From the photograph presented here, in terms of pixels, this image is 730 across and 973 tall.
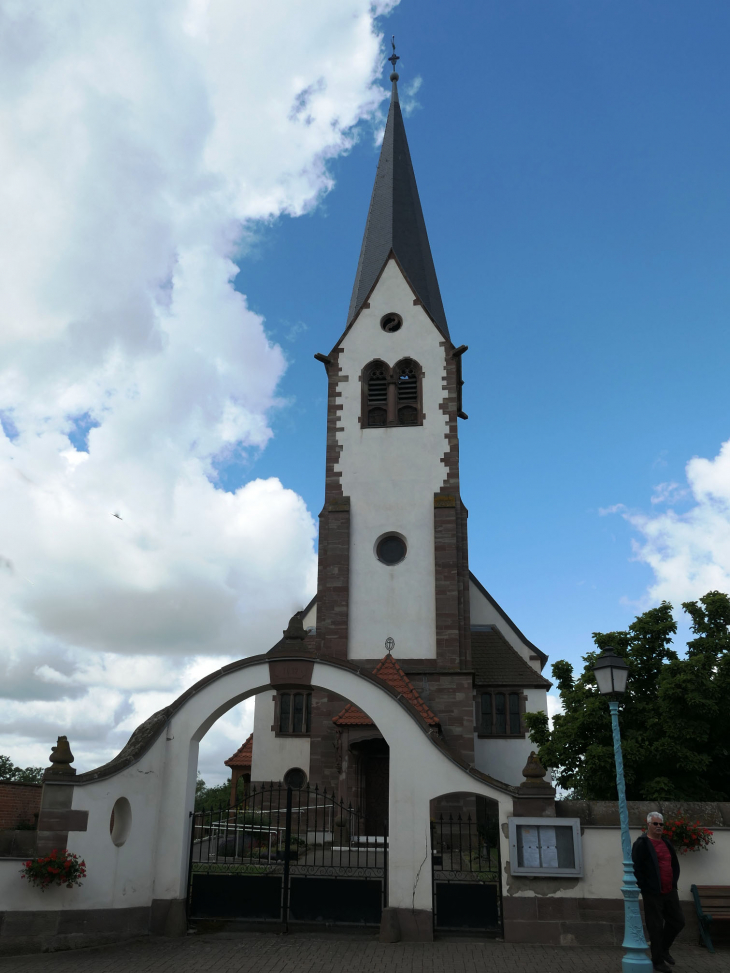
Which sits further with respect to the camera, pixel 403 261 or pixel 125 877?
pixel 403 261

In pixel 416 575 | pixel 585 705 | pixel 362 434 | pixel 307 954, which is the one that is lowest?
pixel 307 954

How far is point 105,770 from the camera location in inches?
436

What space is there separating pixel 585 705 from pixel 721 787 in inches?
124

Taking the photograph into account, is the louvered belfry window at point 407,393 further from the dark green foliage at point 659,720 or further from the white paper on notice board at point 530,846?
the white paper on notice board at point 530,846

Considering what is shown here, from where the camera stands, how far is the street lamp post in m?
8.24

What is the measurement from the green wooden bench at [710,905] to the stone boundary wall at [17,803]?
1974cm

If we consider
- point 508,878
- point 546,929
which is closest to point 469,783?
point 508,878

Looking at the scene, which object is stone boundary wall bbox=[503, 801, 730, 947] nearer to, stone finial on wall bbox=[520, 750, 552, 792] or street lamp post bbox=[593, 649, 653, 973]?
stone finial on wall bbox=[520, 750, 552, 792]

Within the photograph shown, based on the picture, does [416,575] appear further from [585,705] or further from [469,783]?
[469,783]

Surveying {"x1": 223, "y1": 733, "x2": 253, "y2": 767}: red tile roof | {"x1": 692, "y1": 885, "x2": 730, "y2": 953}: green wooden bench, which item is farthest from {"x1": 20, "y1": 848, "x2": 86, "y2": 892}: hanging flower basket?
{"x1": 223, "y1": 733, "x2": 253, "y2": 767}: red tile roof

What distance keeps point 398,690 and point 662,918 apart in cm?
1099

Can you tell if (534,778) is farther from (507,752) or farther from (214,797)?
(214,797)

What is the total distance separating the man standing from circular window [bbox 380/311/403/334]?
20725mm

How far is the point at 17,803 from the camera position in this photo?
2509 cm
